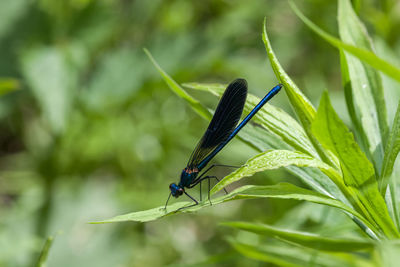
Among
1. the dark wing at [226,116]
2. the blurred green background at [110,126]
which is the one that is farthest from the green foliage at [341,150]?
the blurred green background at [110,126]

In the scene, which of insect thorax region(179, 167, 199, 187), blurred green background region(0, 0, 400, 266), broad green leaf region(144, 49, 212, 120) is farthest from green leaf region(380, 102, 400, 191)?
blurred green background region(0, 0, 400, 266)

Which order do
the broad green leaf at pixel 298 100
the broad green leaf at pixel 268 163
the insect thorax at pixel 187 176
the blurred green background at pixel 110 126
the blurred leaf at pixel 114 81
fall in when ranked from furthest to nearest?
the blurred leaf at pixel 114 81 → the blurred green background at pixel 110 126 → the insect thorax at pixel 187 176 → the broad green leaf at pixel 298 100 → the broad green leaf at pixel 268 163

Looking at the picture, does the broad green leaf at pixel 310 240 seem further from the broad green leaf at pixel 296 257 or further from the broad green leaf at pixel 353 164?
the broad green leaf at pixel 296 257

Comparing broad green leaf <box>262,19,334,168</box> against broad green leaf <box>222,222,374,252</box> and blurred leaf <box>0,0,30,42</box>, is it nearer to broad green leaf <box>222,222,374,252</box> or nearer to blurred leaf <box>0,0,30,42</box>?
broad green leaf <box>222,222,374,252</box>

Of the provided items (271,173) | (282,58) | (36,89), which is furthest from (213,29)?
(271,173)

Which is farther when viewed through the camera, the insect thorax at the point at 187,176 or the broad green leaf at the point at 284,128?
the insect thorax at the point at 187,176
